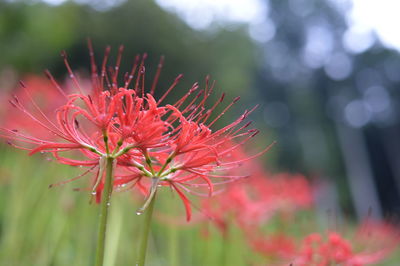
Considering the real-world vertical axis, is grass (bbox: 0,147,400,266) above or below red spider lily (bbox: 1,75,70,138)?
below

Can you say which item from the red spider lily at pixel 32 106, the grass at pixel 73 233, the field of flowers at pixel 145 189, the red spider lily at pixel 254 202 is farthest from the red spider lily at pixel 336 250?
the red spider lily at pixel 32 106

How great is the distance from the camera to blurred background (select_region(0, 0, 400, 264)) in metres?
12.1

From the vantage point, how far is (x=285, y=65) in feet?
101

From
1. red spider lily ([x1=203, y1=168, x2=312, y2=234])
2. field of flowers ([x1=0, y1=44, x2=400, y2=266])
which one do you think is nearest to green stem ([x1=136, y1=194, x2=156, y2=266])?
field of flowers ([x1=0, y1=44, x2=400, y2=266])

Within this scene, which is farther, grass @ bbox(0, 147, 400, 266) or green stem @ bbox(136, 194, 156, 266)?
grass @ bbox(0, 147, 400, 266)

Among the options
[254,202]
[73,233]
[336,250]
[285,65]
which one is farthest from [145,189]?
[285,65]

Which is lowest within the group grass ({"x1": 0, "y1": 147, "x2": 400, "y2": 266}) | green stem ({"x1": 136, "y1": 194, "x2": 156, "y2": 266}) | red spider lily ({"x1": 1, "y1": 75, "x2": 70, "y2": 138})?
green stem ({"x1": 136, "y1": 194, "x2": 156, "y2": 266})

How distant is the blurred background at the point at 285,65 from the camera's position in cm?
1205

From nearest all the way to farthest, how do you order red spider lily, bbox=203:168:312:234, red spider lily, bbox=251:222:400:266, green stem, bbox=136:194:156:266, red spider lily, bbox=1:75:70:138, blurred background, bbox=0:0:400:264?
green stem, bbox=136:194:156:266 < red spider lily, bbox=251:222:400:266 < red spider lily, bbox=203:168:312:234 < red spider lily, bbox=1:75:70:138 < blurred background, bbox=0:0:400:264

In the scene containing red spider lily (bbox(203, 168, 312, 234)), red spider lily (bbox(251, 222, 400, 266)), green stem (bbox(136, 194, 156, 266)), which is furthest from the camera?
red spider lily (bbox(203, 168, 312, 234))

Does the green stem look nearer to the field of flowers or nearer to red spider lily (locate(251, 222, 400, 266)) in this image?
the field of flowers

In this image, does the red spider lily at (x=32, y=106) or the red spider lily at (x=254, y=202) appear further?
the red spider lily at (x=32, y=106)

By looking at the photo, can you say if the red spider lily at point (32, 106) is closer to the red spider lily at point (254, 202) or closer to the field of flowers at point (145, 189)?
the field of flowers at point (145, 189)

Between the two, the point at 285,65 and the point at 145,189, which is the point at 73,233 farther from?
the point at 285,65
